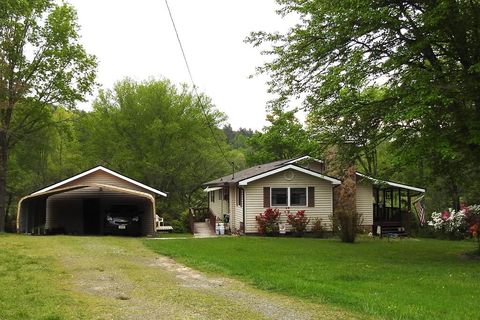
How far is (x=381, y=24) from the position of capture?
15156 millimetres

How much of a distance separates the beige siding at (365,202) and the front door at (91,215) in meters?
15.5

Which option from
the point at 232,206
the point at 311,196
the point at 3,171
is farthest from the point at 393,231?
the point at 3,171

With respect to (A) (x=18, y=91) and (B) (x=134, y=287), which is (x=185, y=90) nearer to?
(A) (x=18, y=91)

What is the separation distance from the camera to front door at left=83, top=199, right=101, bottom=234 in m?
33.0

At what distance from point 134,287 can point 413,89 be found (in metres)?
8.93

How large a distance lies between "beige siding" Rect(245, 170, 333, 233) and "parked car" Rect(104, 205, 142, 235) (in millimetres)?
5510

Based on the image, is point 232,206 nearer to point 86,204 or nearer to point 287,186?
point 287,186

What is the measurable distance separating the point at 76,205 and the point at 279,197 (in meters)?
13.2

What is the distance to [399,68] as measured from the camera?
16.8m

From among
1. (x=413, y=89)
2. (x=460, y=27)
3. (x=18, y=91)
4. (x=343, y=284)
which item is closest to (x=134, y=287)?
(x=343, y=284)

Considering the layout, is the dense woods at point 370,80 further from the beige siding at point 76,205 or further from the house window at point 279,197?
the house window at point 279,197

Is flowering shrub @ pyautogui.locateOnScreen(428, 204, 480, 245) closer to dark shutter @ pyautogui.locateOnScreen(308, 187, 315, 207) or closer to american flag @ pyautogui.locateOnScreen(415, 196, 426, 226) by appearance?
american flag @ pyautogui.locateOnScreen(415, 196, 426, 226)

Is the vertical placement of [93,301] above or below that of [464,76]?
below

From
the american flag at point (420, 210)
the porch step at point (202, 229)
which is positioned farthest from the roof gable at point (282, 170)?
the american flag at point (420, 210)
